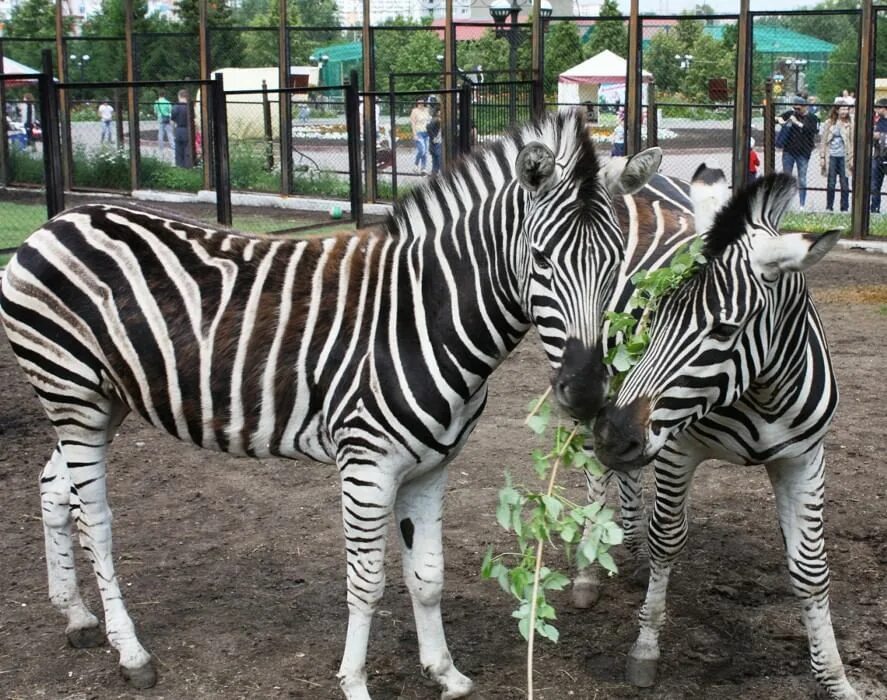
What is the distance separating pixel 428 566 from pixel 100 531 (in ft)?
4.36

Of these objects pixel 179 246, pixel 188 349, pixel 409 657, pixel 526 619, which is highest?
pixel 179 246

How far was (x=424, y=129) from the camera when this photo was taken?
1848 cm

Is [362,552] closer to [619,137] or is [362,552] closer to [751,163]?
[751,163]

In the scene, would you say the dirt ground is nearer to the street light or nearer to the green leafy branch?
the green leafy branch

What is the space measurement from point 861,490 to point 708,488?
0.82 metres

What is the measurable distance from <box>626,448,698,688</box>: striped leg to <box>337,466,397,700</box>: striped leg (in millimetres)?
1064

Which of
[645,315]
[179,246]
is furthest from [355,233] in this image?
[645,315]

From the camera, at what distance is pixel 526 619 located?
3850 millimetres

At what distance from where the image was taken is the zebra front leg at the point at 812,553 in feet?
13.8

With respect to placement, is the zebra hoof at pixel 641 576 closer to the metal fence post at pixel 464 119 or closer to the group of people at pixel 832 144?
the metal fence post at pixel 464 119

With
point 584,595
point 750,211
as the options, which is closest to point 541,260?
point 750,211

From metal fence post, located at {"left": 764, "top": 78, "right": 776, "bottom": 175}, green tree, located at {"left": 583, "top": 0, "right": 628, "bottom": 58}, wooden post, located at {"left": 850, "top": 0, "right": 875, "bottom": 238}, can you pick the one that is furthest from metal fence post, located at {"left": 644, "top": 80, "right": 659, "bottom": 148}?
green tree, located at {"left": 583, "top": 0, "right": 628, "bottom": 58}

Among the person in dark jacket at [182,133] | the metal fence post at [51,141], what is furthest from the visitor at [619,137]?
the metal fence post at [51,141]

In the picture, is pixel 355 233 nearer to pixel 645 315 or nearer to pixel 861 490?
pixel 645 315
